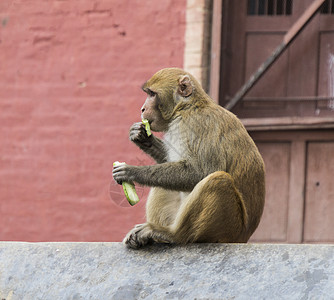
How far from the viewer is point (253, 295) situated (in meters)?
4.44

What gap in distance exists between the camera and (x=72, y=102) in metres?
10.4

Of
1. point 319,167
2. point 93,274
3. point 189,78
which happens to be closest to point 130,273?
point 93,274

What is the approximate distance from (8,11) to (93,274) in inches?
249

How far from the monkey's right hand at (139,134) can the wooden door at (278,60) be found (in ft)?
13.6

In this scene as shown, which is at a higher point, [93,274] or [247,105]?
[247,105]

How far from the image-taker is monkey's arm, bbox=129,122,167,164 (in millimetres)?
5535

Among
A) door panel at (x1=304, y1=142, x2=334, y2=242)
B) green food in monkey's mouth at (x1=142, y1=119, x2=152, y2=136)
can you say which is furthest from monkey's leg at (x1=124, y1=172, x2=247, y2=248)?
door panel at (x1=304, y1=142, x2=334, y2=242)

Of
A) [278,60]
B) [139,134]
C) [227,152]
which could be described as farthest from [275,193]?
[227,152]

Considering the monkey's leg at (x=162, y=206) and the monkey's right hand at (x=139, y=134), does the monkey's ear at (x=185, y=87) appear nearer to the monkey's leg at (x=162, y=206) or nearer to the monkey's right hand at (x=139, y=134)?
the monkey's right hand at (x=139, y=134)

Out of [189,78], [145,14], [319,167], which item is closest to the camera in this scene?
[189,78]

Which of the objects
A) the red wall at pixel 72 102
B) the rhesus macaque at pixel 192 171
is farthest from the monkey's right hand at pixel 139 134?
the red wall at pixel 72 102

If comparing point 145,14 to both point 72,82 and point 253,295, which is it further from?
point 253,295

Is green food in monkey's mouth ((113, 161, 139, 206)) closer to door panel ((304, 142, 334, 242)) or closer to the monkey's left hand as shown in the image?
the monkey's left hand

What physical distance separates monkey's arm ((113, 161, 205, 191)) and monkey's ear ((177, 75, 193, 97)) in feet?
1.62
